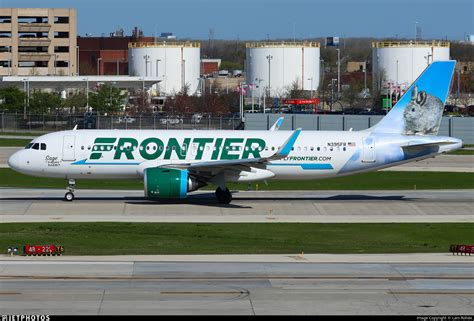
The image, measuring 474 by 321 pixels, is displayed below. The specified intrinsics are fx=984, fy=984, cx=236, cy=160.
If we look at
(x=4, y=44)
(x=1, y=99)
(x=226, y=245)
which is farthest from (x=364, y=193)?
(x=4, y=44)

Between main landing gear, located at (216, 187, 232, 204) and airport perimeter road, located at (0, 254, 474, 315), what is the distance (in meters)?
16.5

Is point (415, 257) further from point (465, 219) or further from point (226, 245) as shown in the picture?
point (465, 219)

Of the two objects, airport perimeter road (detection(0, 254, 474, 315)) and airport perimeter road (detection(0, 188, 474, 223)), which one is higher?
airport perimeter road (detection(0, 188, 474, 223))

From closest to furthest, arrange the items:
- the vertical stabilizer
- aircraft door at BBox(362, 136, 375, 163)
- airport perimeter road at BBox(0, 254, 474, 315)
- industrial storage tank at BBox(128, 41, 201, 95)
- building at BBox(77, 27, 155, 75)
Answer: airport perimeter road at BBox(0, 254, 474, 315)
aircraft door at BBox(362, 136, 375, 163)
the vertical stabilizer
industrial storage tank at BBox(128, 41, 201, 95)
building at BBox(77, 27, 155, 75)

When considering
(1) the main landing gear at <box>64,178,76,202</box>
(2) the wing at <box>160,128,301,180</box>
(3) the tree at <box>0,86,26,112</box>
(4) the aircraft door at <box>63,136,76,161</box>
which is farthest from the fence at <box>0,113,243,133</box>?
(2) the wing at <box>160,128,301,180</box>

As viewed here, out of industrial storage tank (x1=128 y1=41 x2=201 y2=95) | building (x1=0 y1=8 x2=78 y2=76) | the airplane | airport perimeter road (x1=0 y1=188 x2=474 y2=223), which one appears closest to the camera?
airport perimeter road (x1=0 y1=188 x2=474 y2=223)

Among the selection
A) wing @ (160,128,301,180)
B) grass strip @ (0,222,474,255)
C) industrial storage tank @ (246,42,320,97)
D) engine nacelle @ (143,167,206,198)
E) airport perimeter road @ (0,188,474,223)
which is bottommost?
grass strip @ (0,222,474,255)

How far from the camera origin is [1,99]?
134 meters

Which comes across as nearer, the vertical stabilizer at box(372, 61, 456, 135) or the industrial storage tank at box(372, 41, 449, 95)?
the vertical stabilizer at box(372, 61, 456, 135)

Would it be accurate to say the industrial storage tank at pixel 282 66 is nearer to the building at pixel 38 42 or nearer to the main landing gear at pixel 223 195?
the building at pixel 38 42

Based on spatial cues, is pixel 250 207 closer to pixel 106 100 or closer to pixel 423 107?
pixel 423 107

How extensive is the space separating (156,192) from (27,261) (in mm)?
14924

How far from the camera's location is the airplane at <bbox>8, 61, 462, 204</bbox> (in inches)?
1916

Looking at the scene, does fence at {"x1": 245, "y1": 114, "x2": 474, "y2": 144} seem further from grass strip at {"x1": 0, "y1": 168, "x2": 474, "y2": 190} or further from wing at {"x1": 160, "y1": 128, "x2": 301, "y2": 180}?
wing at {"x1": 160, "y1": 128, "x2": 301, "y2": 180}
